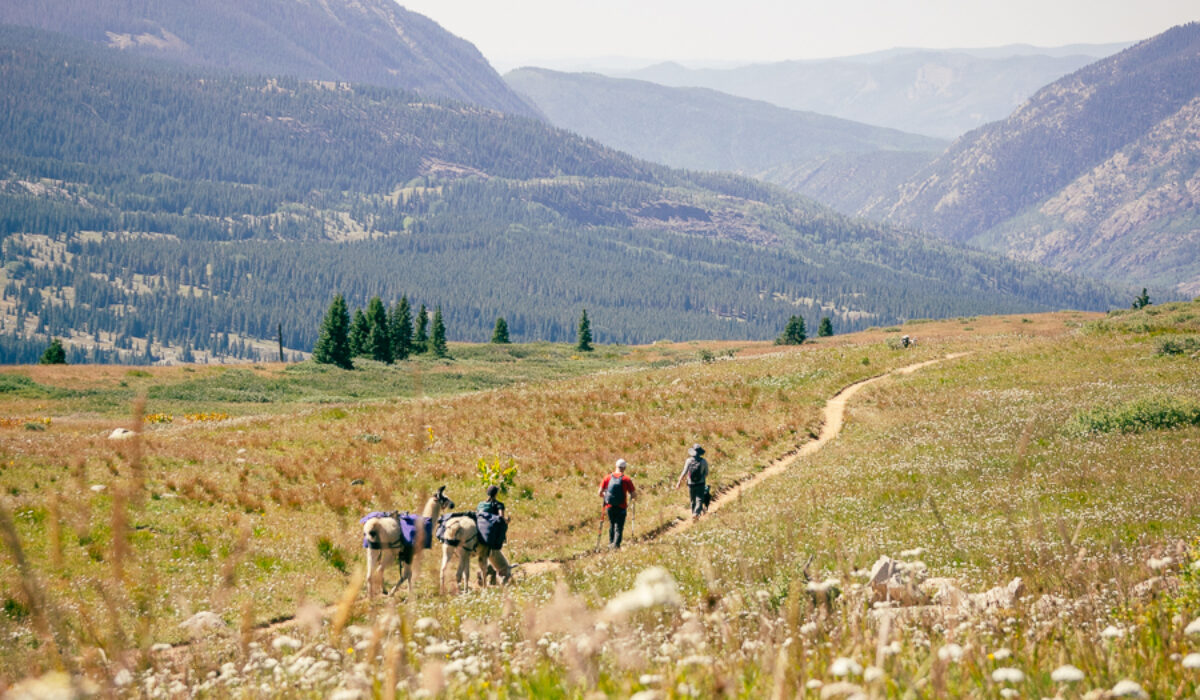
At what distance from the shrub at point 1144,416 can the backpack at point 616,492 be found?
14415 millimetres

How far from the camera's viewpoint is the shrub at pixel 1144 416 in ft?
78.2

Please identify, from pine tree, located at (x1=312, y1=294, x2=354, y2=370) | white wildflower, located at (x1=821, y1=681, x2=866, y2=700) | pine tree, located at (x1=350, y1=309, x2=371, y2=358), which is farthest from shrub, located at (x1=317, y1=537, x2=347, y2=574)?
pine tree, located at (x1=350, y1=309, x2=371, y2=358)

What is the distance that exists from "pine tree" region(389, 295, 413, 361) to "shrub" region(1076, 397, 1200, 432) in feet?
309

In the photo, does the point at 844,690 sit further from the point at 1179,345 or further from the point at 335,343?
the point at 335,343

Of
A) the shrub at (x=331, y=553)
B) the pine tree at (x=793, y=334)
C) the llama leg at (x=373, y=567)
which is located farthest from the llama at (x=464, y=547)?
the pine tree at (x=793, y=334)

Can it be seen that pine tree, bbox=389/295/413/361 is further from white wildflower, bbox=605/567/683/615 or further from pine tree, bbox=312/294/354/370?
white wildflower, bbox=605/567/683/615

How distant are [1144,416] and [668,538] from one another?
15.3 metres

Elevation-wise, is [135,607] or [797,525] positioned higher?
[797,525]

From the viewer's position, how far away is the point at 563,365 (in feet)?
355

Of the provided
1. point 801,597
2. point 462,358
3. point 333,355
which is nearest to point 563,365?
point 462,358

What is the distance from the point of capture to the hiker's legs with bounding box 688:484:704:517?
22906mm

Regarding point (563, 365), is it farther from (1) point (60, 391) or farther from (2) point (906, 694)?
(2) point (906, 694)

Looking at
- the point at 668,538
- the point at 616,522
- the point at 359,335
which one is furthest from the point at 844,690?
the point at 359,335

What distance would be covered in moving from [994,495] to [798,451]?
13.5 meters
